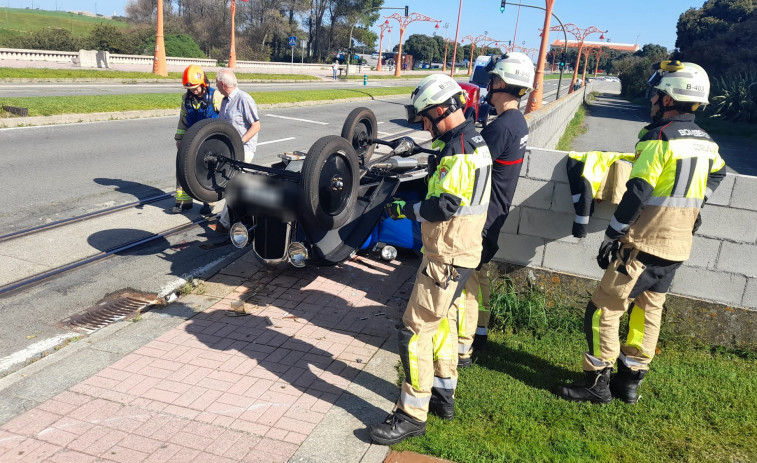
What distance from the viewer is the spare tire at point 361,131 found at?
6484mm

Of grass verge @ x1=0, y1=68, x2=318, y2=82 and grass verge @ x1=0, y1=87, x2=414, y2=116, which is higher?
grass verge @ x1=0, y1=68, x2=318, y2=82

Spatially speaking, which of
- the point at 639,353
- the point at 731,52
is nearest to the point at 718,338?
the point at 639,353

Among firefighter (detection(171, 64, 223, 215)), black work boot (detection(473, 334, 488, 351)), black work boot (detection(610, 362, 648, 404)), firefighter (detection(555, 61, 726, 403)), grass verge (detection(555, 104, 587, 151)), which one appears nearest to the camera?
firefighter (detection(555, 61, 726, 403))

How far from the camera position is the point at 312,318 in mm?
4992

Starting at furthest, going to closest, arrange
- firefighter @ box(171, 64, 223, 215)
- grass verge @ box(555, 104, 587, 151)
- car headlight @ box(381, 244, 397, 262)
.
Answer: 1. grass verge @ box(555, 104, 587, 151)
2. firefighter @ box(171, 64, 223, 215)
3. car headlight @ box(381, 244, 397, 262)

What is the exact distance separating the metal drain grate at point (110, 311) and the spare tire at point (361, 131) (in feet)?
8.45

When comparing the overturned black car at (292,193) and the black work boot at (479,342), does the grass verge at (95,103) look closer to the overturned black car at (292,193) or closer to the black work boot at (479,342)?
the overturned black car at (292,193)

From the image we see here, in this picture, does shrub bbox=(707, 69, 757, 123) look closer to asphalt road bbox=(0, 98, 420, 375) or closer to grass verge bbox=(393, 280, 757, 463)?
asphalt road bbox=(0, 98, 420, 375)

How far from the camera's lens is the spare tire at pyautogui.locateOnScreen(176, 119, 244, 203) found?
16.4ft

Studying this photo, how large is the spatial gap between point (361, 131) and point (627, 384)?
153 inches

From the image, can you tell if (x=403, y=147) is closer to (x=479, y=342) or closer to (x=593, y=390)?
(x=479, y=342)

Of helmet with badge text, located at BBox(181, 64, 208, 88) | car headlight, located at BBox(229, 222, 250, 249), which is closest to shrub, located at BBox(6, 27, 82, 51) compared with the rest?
helmet with badge text, located at BBox(181, 64, 208, 88)

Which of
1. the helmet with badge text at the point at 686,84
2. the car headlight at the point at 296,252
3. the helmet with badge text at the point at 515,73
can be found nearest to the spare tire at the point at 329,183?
the car headlight at the point at 296,252

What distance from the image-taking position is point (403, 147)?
6.50 m
